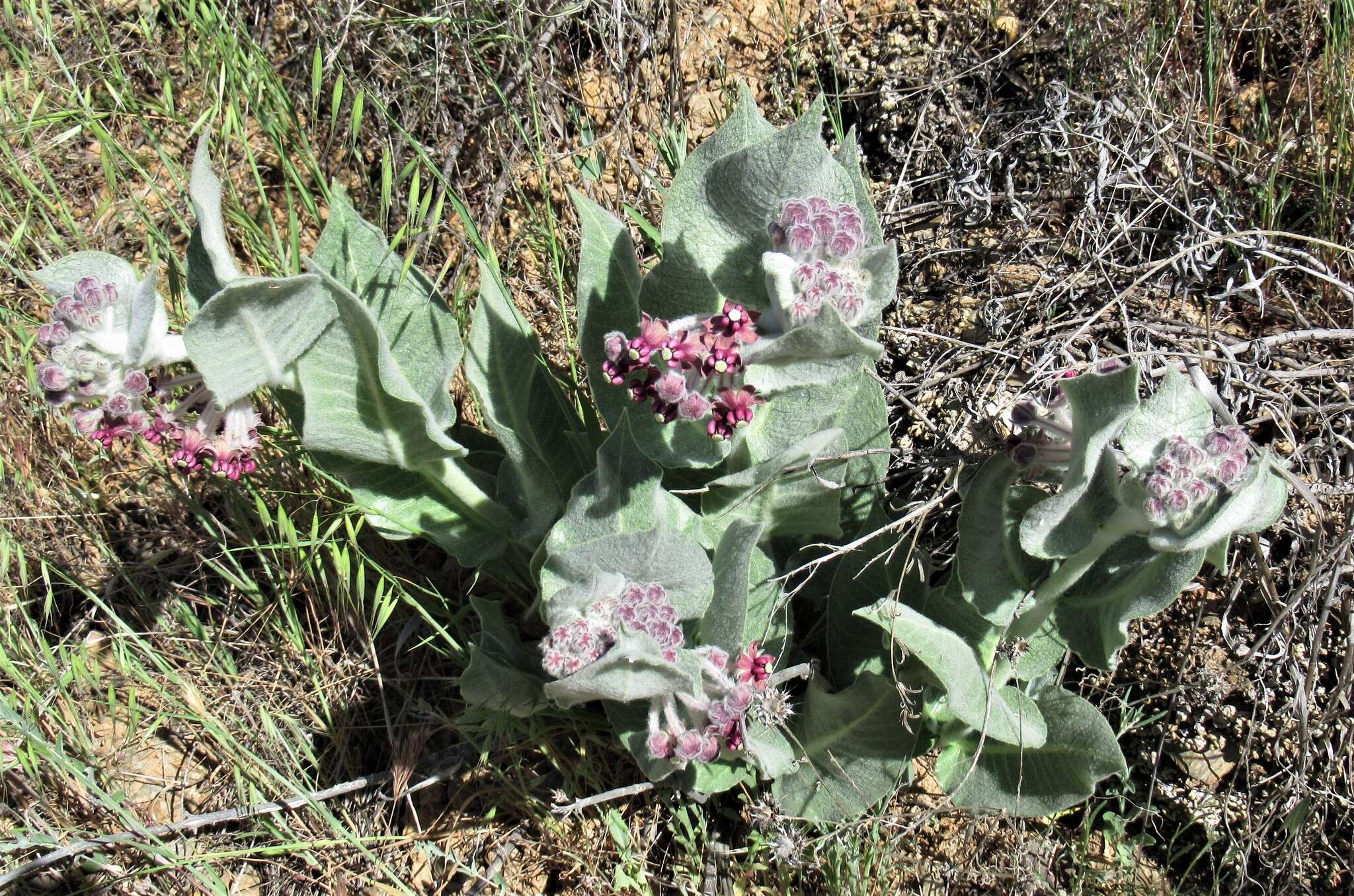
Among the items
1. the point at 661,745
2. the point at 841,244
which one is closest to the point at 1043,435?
the point at 841,244

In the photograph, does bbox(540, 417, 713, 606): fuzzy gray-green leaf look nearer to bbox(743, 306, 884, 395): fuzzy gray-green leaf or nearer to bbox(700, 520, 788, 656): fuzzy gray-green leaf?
bbox(700, 520, 788, 656): fuzzy gray-green leaf

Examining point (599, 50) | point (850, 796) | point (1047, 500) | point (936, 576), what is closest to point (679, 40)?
point (599, 50)

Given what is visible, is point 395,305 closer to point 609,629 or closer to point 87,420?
point 87,420

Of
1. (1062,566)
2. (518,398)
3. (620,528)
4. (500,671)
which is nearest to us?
(1062,566)

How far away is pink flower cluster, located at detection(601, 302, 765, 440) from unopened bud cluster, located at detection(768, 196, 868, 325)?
119mm

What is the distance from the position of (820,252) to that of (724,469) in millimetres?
834

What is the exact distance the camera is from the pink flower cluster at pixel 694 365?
198 cm

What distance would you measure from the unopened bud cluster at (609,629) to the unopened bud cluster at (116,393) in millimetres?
718

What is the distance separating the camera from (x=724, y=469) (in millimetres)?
2682

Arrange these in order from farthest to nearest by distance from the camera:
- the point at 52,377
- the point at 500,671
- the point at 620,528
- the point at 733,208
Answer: the point at 500,671, the point at 620,528, the point at 733,208, the point at 52,377

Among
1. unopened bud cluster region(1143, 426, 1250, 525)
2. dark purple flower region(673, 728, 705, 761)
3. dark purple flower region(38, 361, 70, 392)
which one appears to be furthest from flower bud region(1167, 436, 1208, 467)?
dark purple flower region(38, 361, 70, 392)

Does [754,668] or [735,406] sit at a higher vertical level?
[735,406]

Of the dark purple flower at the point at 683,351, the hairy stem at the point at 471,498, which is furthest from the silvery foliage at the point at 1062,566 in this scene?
the hairy stem at the point at 471,498

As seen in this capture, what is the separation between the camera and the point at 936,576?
120 inches
